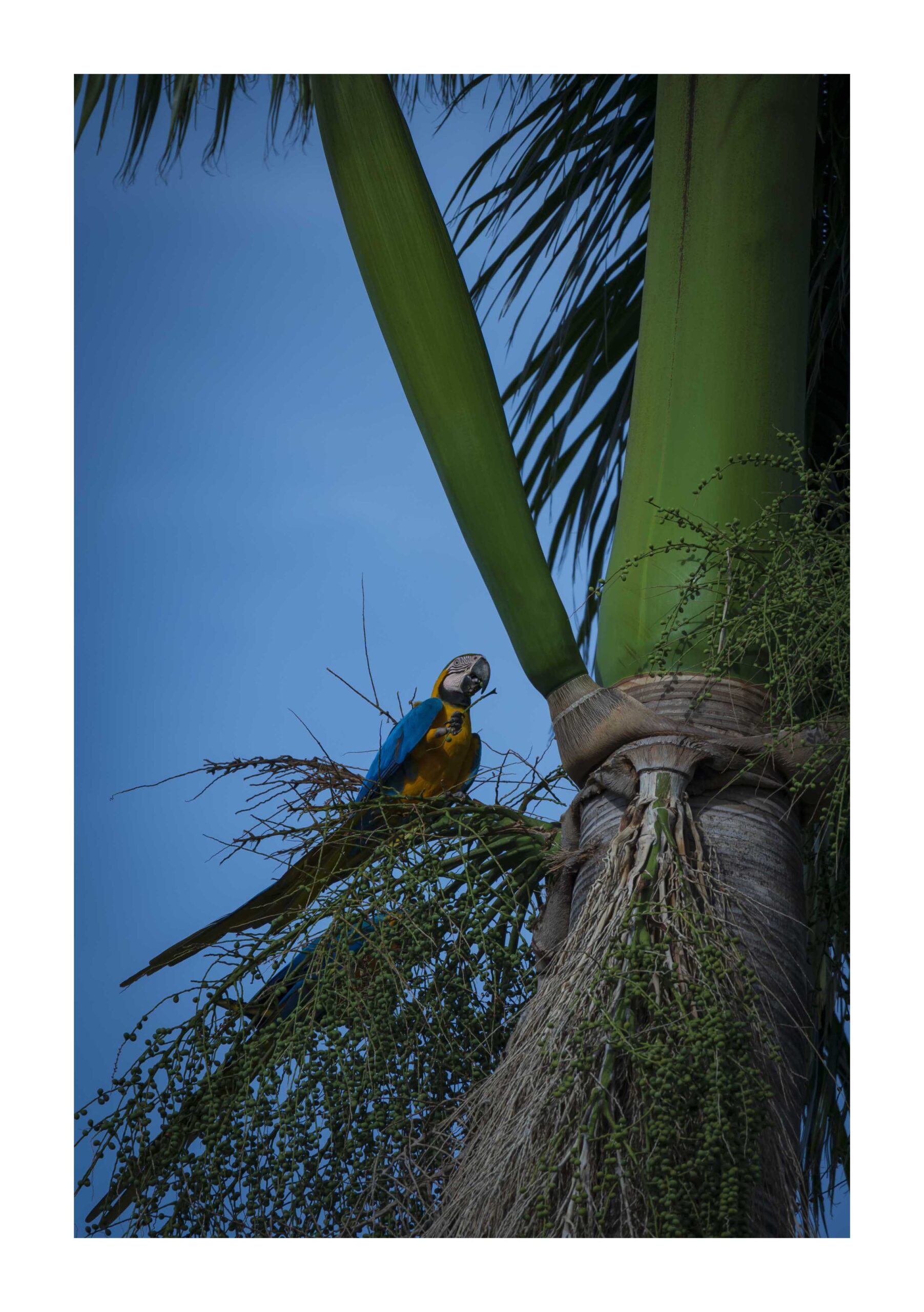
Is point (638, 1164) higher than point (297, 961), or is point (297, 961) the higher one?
point (297, 961)

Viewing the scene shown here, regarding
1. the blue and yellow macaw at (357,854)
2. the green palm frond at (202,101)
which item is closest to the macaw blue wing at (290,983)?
the blue and yellow macaw at (357,854)

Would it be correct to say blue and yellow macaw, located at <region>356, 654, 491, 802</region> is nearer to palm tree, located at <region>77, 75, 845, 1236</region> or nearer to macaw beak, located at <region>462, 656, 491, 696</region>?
macaw beak, located at <region>462, 656, 491, 696</region>

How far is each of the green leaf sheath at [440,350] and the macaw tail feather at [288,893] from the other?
27 cm

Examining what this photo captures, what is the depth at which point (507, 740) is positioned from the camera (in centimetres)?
161

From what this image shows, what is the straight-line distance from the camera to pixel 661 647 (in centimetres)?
135

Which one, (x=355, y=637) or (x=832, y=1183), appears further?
(x=355, y=637)

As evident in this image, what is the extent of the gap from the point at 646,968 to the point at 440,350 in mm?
742

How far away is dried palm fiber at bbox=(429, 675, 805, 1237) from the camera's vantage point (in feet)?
3.51

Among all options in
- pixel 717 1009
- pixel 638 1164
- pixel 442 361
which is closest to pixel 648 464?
pixel 442 361

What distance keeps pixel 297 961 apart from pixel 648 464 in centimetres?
69

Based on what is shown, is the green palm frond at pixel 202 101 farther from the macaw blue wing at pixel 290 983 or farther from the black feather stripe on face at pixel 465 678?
the macaw blue wing at pixel 290 983

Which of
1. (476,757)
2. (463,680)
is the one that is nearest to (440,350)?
(463,680)

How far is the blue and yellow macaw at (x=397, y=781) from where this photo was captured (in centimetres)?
139
